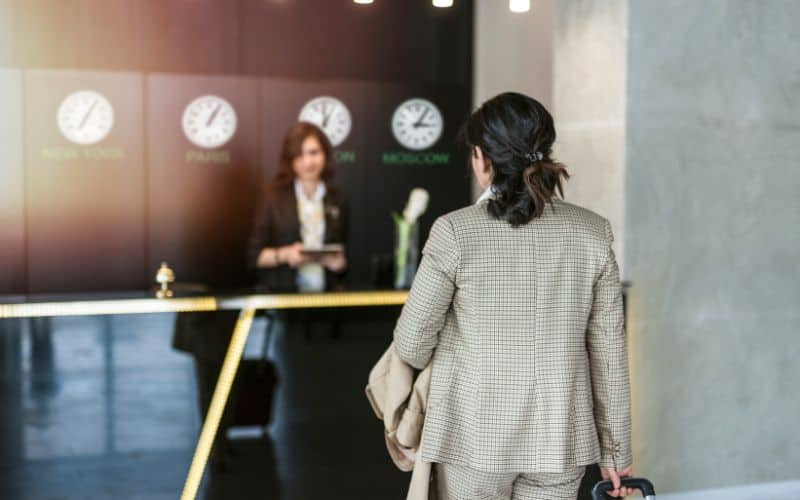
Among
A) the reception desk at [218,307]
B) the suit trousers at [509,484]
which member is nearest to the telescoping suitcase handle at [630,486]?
the suit trousers at [509,484]

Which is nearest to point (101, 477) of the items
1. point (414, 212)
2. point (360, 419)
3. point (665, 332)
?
point (360, 419)

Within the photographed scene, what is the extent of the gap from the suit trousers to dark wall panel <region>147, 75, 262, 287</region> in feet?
15.9

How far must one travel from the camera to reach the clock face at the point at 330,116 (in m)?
7.25

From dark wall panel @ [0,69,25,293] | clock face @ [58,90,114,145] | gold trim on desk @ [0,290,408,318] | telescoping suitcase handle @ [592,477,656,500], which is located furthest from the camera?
clock face @ [58,90,114,145]

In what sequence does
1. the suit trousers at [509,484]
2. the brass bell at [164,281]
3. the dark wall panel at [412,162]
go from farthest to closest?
the dark wall panel at [412,162], the brass bell at [164,281], the suit trousers at [509,484]

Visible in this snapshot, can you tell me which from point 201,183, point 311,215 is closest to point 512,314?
point 311,215

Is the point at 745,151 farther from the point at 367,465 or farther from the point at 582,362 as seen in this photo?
the point at 582,362

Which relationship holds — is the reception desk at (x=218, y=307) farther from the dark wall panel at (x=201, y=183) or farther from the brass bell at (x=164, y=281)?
the dark wall panel at (x=201, y=183)

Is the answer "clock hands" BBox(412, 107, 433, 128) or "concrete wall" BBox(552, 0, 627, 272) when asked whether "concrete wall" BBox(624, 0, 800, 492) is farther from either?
"clock hands" BBox(412, 107, 433, 128)

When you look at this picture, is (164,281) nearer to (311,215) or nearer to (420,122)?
(311,215)

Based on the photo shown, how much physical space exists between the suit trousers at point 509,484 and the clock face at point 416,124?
17.0ft

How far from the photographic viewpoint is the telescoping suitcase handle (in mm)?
2250

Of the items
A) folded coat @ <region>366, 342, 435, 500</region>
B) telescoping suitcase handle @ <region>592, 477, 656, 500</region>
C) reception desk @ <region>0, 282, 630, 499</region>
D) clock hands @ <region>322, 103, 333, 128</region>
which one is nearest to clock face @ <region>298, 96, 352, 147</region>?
clock hands @ <region>322, 103, 333, 128</region>

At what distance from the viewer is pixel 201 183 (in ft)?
23.2
